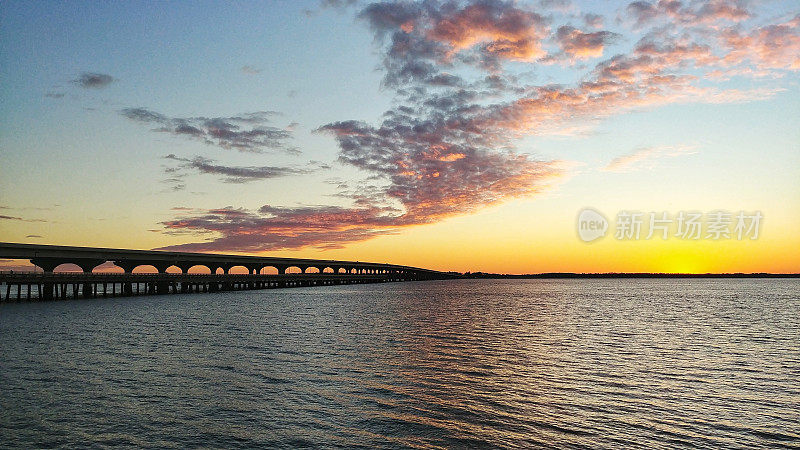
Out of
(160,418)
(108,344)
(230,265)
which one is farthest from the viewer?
(230,265)

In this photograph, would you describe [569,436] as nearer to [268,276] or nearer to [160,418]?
[160,418]

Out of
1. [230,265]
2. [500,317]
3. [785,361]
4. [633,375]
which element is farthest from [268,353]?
[230,265]

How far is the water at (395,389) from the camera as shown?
59.3ft

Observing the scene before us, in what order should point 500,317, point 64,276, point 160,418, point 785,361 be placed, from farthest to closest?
point 64,276
point 500,317
point 785,361
point 160,418

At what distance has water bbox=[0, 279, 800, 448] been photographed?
18.1 meters

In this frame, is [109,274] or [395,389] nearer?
[395,389]

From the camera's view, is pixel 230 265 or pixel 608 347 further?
pixel 230 265

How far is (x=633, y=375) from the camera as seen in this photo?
92.5 ft

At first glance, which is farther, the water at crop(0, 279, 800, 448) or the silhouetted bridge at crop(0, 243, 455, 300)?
the silhouetted bridge at crop(0, 243, 455, 300)

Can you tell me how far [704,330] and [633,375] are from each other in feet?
92.4

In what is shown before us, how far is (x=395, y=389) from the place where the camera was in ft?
80.9

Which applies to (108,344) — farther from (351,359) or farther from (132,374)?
(351,359)

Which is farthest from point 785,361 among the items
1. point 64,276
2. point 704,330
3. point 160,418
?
point 64,276

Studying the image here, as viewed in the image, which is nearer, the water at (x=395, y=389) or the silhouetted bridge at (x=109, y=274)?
the water at (x=395, y=389)
